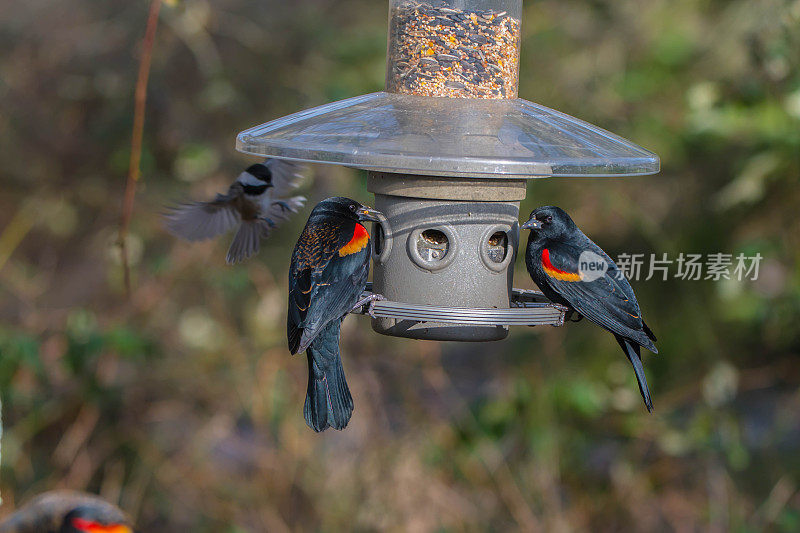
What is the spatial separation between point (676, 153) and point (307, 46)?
8.13 feet

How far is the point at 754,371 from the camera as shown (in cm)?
657

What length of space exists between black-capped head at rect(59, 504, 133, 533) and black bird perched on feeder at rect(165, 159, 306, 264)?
162cm

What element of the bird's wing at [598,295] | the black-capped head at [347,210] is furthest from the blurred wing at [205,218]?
the bird's wing at [598,295]

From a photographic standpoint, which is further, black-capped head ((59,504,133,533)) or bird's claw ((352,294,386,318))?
black-capped head ((59,504,133,533))

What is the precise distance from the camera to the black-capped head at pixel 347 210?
124 inches

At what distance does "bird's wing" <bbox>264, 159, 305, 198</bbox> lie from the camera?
3887mm

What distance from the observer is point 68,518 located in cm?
450

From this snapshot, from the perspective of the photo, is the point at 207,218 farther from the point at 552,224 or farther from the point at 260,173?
the point at 552,224

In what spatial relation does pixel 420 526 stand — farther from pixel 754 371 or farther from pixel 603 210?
pixel 754 371

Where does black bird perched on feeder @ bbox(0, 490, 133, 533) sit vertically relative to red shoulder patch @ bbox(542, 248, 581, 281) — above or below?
below
